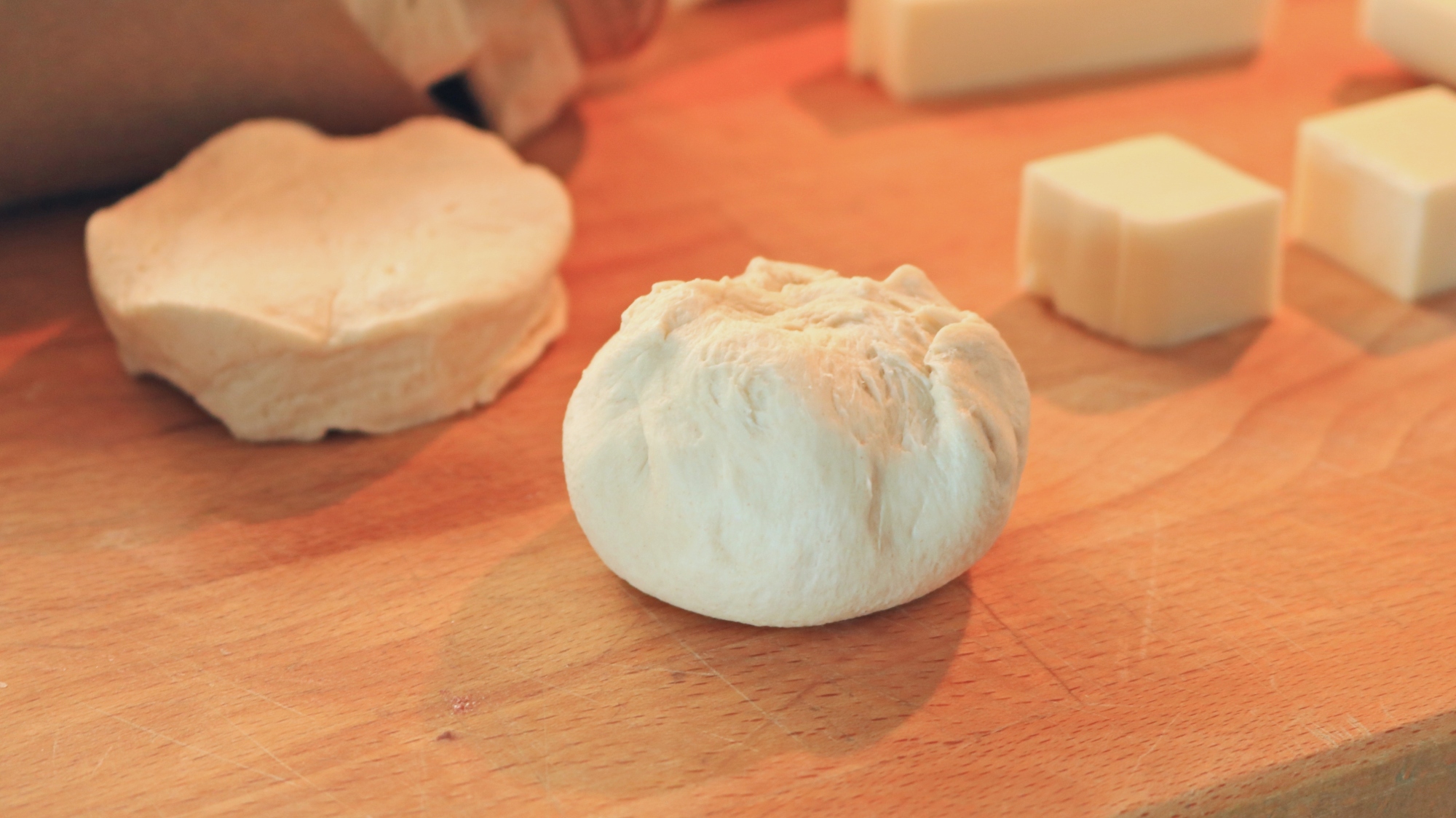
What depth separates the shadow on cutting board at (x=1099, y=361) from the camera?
1.72 metres

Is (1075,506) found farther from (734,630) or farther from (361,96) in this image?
(361,96)

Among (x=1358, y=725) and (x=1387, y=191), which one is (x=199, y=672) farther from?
(x=1387, y=191)

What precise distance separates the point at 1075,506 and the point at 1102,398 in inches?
9.8

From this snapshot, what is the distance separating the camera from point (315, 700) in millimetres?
1283

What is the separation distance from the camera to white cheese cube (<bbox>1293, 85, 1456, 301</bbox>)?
1.86m

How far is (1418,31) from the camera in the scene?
2.41 m

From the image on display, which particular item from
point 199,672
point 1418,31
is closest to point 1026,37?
point 1418,31

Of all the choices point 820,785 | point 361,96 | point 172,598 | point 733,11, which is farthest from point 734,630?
point 733,11

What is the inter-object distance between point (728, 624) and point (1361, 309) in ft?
3.71

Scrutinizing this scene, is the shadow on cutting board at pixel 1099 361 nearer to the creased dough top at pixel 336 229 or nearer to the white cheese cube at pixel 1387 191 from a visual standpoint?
the white cheese cube at pixel 1387 191

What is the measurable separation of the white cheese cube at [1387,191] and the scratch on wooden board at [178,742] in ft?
5.38

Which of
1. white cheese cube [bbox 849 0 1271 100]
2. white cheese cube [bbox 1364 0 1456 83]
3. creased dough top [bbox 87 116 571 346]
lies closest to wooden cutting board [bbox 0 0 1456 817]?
creased dough top [bbox 87 116 571 346]

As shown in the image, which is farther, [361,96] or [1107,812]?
[361,96]

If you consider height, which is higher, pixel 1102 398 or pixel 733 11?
pixel 733 11
